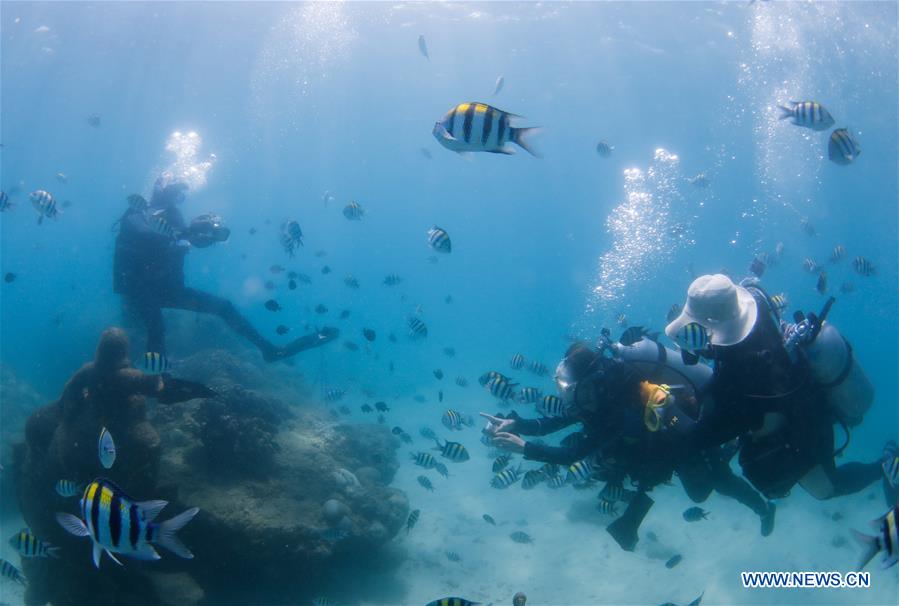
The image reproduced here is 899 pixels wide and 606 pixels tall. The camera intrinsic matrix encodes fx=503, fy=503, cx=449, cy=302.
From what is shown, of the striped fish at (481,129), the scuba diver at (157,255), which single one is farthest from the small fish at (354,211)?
the striped fish at (481,129)

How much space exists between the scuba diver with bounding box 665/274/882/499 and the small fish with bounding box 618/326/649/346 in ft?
3.67

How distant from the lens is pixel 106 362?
733cm

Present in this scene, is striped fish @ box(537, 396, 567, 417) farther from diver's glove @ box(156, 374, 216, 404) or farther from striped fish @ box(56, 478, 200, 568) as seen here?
diver's glove @ box(156, 374, 216, 404)

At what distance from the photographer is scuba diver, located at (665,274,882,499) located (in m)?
4.71

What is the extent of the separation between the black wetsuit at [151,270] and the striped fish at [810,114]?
12.4 meters

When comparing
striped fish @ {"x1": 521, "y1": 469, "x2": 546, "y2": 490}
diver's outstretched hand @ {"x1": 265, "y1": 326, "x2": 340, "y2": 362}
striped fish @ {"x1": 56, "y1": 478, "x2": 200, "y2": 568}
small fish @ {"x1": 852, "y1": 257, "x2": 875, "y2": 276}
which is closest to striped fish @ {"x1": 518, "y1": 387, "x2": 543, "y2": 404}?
striped fish @ {"x1": 521, "y1": 469, "x2": 546, "y2": 490}

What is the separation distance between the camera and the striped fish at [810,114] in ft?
23.9

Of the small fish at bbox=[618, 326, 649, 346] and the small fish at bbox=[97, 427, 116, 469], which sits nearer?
the small fish at bbox=[97, 427, 116, 469]

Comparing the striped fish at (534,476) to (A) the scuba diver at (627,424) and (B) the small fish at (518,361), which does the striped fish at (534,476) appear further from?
(B) the small fish at (518,361)

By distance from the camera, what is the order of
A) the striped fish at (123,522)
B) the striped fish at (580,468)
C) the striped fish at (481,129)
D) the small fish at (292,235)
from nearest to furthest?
the striped fish at (123,522) → the striped fish at (481,129) → the striped fish at (580,468) → the small fish at (292,235)

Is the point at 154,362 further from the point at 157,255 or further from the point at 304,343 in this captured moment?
the point at 304,343

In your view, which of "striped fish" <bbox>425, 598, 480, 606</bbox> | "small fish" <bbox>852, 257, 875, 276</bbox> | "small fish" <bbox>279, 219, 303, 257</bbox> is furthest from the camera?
"small fish" <bbox>279, 219, 303, 257</bbox>

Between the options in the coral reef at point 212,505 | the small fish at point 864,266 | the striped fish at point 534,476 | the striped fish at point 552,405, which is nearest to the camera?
the striped fish at point 552,405

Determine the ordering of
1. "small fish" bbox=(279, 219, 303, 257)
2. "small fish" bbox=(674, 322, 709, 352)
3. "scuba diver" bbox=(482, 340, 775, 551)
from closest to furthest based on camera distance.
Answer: "small fish" bbox=(674, 322, 709, 352) → "scuba diver" bbox=(482, 340, 775, 551) → "small fish" bbox=(279, 219, 303, 257)
